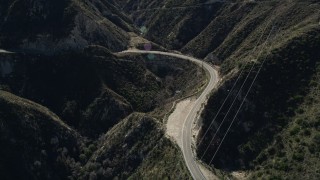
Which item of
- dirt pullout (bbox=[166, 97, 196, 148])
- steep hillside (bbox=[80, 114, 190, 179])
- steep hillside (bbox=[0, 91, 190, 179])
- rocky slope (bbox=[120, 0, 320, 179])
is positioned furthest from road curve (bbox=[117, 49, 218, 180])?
steep hillside (bbox=[0, 91, 190, 179])

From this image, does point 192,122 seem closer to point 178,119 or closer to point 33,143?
point 178,119

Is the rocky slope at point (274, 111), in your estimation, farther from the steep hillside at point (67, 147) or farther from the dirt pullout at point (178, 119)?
the steep hillside at point (67, 147)

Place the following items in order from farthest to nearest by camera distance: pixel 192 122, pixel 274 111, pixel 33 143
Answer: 1. pixel 33 143
2. pixel 192 122
3. pixel 274 111

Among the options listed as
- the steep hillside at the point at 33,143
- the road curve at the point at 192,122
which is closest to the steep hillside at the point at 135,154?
the road curve at the point at 192,122

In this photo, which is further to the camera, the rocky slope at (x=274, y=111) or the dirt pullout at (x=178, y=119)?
the dirt pullout at (x=178, y=119)

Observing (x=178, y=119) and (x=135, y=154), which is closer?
(x=135, y=154)

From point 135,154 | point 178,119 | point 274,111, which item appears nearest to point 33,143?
point 135,154

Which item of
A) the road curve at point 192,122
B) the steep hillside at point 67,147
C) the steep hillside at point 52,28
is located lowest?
the steep hillside at point 67,147

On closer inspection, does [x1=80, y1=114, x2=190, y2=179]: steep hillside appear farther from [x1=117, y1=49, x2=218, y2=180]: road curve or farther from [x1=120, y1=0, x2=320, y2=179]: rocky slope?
[x1=120, y1=0, x2=320, y2=179]: rocky slope
